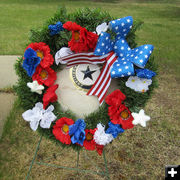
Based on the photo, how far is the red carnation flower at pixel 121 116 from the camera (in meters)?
1.58

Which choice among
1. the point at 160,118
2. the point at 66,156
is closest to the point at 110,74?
the point at 66,156

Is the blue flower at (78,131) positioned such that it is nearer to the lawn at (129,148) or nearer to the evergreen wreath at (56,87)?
the evergreen wreath at (56,87)

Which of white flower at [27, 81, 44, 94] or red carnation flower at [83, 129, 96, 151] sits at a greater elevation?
white flower at [27, 81, 44, 94]

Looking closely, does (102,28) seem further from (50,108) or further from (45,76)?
(50,108)

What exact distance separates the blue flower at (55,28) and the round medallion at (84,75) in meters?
0.34

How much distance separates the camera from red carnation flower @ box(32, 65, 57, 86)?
5.29 feet

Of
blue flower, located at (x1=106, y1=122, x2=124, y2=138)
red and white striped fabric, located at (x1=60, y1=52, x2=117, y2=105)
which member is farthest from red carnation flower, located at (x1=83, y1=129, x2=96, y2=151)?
red and white striped fabric, located at (x1=60, y1=52, x2=117, y2=105)

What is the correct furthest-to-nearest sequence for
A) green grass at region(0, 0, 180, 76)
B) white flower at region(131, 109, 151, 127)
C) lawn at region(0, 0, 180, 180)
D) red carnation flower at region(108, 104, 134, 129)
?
green grass at region(0, 0, 180, 76) < lawn at region(0, 0, 180, 180) < red carnation flower at region(108, 104, 134, 129) < white flower at region(131, 109, 151, 127)

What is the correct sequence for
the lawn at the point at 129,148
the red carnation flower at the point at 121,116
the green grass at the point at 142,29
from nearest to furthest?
1. the red carnation flower at the point at 121,116
2. the lawn at the point at 129,148
3. the green grass at the point at 142,29

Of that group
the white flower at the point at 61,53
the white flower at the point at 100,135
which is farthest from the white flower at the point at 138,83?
the white flower at the point at 61,53

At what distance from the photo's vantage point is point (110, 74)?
5.17 ft

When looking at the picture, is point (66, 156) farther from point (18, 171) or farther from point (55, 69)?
point (55, 69)

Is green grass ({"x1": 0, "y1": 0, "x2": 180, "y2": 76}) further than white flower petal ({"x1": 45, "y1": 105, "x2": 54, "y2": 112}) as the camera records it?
Yes

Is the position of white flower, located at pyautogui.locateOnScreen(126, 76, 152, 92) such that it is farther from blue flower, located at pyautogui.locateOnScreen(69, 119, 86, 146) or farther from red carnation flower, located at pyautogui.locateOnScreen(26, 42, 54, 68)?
red carnation flower, located at pyautogui.locateOnScreen(26, 42, 54, 68)
